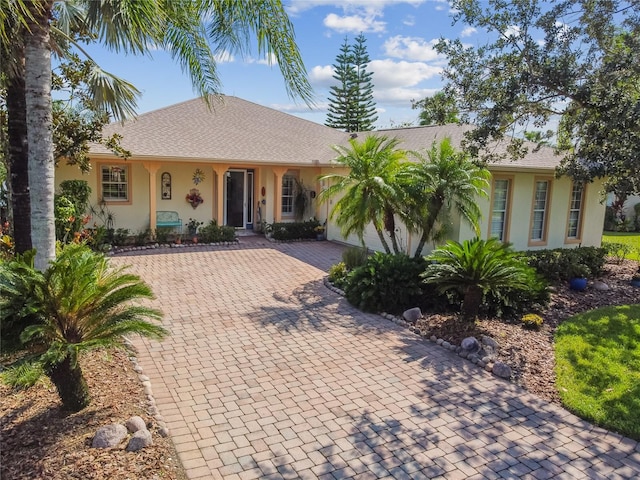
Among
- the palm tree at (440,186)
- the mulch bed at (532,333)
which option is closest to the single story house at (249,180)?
the palm tree at (440,186)

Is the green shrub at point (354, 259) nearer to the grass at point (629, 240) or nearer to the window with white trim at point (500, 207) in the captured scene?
the window with white trim at point (500, 207)

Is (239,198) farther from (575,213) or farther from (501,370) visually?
(501,370)

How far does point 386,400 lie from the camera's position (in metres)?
5.74

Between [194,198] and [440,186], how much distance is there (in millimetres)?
9529

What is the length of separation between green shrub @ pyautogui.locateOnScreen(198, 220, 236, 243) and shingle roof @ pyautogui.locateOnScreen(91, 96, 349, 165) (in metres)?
2.36

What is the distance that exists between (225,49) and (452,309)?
6.29m

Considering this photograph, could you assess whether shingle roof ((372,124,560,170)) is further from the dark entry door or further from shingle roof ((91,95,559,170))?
the dark entry door

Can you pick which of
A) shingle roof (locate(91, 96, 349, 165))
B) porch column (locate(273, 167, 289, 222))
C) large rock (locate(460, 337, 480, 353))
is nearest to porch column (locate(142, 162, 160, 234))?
shingle roof (locate(91, 96, 349, 165))

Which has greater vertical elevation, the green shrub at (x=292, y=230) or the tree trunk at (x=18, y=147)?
the tree trunk at (x=18, y=147)

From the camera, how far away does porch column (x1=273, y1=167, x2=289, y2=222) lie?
57.0 feet

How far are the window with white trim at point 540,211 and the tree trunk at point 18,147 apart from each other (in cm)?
1339

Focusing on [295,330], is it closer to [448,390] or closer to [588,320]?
[448,390]

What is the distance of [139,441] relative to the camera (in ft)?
14.2

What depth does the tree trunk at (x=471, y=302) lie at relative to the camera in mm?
8154
